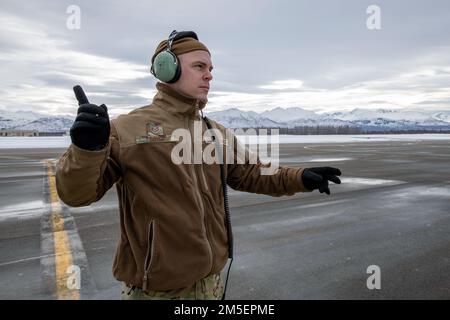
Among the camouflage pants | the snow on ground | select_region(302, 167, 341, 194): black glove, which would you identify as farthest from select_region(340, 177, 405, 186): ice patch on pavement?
the snow on ground

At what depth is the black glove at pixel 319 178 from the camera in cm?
223

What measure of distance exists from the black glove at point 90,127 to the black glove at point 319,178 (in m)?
1.20

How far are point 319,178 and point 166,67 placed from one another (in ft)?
3.47

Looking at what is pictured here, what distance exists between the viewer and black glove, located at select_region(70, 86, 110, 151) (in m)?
1.51

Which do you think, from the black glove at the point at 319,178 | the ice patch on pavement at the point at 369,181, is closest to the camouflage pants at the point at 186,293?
A: the black glove at the point at 319,178

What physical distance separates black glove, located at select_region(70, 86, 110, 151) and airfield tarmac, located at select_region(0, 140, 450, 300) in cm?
250

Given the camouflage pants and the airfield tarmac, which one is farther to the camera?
the airfield tarmac

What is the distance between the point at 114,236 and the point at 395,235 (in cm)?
416

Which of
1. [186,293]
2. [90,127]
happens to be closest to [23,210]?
[186,293]

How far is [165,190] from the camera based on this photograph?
6.11 ft

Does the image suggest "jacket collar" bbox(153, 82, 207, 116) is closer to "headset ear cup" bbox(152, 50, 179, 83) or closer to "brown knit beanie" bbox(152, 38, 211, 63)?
"headset ear cup" bbox(152, 50, 179, 83)

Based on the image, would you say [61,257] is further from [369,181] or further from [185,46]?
[369,181]

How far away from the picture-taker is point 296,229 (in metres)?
6.06
